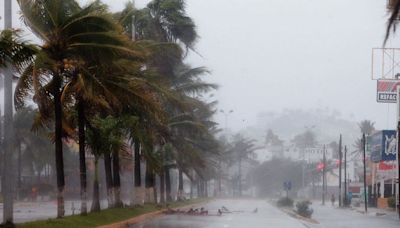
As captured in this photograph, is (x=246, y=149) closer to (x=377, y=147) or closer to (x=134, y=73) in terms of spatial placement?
(x=377, y=147)

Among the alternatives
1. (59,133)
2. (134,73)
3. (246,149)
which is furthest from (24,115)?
(246,149)

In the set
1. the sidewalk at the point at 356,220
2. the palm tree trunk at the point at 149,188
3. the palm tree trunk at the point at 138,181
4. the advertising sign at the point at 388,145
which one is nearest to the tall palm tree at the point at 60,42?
the palm tree trunk at the point at 138,181

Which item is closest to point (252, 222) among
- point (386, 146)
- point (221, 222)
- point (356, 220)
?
point (221, 222)

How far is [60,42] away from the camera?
22719mm

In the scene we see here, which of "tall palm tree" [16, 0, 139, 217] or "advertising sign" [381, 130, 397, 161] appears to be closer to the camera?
"tall palm tree" [16, 0, 139, 217]

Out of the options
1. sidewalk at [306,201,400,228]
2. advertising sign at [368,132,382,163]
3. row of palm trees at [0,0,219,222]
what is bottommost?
sidewalk at [306,201,400,228]

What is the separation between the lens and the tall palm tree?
72.0 feet

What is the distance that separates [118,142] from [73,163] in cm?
5295

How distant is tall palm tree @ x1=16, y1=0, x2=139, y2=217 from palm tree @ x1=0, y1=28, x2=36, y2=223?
3.88 feet

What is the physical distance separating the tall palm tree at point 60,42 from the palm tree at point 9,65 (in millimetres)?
1183

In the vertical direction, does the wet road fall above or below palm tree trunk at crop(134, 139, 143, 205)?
below

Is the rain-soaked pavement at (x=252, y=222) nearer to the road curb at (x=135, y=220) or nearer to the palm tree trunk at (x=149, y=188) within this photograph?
the road curb at (x=135, y=220)

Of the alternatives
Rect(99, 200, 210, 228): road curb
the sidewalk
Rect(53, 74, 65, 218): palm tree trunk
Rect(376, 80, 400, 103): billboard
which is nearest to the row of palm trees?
Rect(53, 74, 65, 218): palm tree trunk

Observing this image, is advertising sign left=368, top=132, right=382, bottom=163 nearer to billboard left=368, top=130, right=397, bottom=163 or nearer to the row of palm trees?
billboard left=368, top=130, right=397, bottom=163
